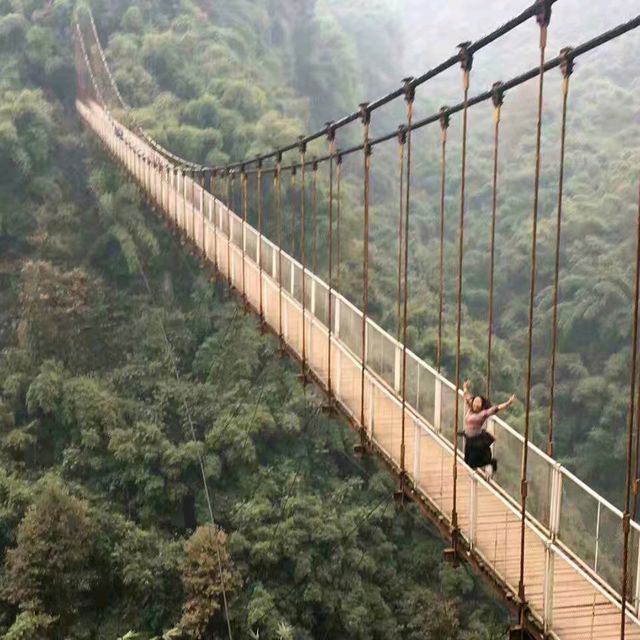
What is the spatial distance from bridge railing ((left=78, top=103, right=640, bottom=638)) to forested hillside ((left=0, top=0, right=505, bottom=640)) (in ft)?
11.4

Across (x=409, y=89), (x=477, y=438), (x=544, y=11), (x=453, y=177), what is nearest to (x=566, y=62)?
(x=544, y=11)

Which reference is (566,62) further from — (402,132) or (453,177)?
(453,177)

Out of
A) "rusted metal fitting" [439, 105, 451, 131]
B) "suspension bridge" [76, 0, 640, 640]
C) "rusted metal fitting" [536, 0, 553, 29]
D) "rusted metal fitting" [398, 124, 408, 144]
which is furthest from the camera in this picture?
"rusted metal fitting" [398, 124, 408, 144]

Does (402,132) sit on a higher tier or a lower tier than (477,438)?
higher

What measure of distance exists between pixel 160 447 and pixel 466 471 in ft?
21.1

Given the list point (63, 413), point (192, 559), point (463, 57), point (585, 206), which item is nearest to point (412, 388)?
point (463, 57)

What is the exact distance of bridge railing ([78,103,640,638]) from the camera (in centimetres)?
262

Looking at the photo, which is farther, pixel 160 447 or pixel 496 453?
pixel 160 447

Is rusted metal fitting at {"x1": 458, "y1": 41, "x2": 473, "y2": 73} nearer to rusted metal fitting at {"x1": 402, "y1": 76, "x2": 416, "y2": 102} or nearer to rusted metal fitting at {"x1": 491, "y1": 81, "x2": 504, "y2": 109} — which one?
rusted metal fitting at {"x1": 491, "y1": 81, "x2": 504, "y2": 109}

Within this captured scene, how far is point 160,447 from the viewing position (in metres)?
9.29

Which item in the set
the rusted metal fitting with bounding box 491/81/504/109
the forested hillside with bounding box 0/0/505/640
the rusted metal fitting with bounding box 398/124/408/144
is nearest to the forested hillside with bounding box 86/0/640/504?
the forested hillside with bounding box 0/0/505/640

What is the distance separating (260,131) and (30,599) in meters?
7.71

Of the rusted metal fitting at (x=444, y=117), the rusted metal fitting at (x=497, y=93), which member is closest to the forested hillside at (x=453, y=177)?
the rusted metal fitting at (x=444, y=117)

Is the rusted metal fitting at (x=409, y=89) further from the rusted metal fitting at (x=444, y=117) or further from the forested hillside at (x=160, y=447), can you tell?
the forested hillside at (x=160, y=447)
